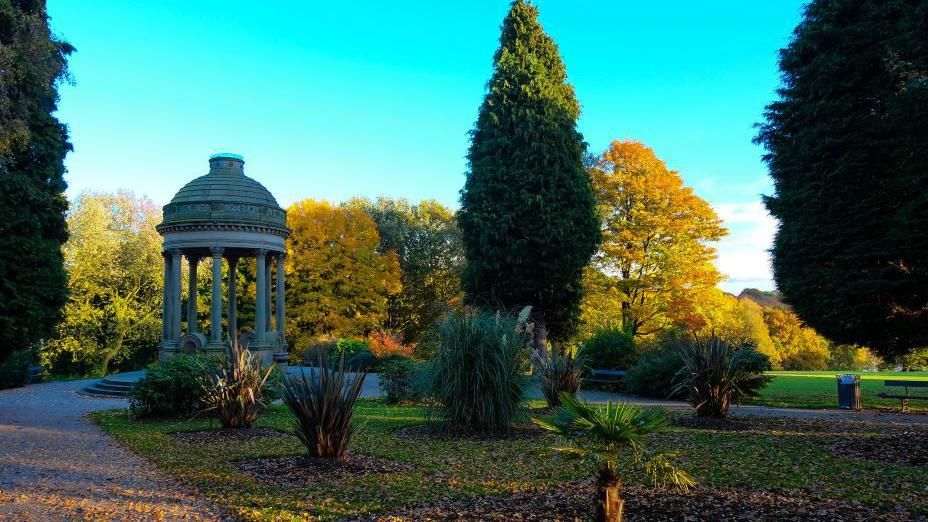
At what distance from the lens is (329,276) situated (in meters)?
37.0

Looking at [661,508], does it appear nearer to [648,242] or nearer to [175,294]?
[175,294]

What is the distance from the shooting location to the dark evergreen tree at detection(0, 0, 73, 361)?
13305 mm

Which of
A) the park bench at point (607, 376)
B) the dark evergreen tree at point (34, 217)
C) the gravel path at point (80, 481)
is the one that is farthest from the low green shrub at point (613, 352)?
the dark evergreen tree at point (34, 217)

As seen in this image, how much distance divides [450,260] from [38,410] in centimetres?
2914

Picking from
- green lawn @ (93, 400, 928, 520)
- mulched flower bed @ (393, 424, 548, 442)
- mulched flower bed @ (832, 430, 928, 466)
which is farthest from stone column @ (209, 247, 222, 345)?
mulched flower bed @ (832, 430, 928, 466)

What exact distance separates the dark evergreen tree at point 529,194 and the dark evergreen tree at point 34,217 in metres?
13.4

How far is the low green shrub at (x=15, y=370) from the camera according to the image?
923 inches

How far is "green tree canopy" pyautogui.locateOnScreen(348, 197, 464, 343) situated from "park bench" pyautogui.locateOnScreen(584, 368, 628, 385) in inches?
795

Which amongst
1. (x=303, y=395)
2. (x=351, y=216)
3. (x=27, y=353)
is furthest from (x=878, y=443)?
(x=351, y=216)

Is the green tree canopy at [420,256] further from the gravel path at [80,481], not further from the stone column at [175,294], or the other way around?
the gravel path at [80,481]

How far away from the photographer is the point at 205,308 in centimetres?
3566

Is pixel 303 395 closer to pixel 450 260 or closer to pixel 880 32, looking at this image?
pixel 880 32

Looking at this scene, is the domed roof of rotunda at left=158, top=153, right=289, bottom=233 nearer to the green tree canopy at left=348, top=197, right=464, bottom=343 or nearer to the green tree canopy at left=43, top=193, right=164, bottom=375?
the green tree canopy at left=43, top=193, right=164, bottom=375

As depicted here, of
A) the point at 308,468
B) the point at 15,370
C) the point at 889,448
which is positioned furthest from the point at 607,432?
the point at 15,370
